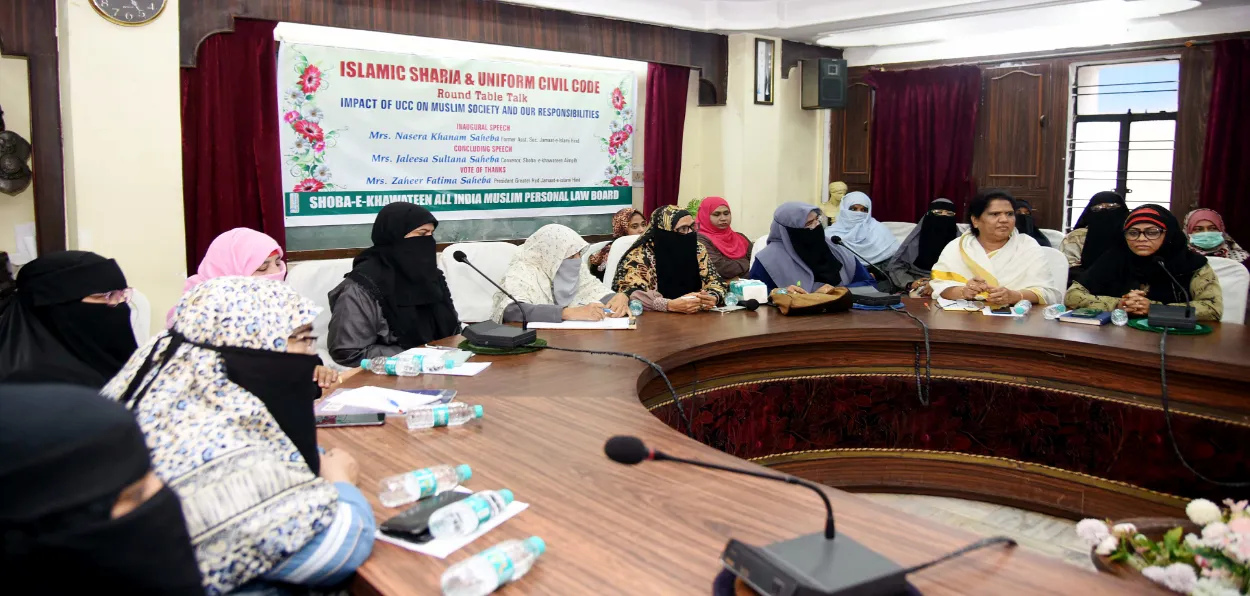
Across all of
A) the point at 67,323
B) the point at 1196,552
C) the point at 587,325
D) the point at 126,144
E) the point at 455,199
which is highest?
the point at 126,144

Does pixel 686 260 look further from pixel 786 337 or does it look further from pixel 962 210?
pixel 962 210

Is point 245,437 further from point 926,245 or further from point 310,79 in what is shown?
point 926,245

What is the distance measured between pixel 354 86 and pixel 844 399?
9.71ft

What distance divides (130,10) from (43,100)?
49 cm

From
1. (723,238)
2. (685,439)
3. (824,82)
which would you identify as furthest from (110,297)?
(824,82)

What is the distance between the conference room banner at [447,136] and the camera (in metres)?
4.29

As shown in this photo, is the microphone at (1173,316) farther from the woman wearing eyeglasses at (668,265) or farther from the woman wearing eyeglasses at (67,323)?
the woman wearing eyeglasses at (67,323)

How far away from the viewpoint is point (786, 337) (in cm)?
297

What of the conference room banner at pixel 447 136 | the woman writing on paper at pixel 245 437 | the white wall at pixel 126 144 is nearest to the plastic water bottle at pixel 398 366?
the woman writing on paper at pixel 245 437

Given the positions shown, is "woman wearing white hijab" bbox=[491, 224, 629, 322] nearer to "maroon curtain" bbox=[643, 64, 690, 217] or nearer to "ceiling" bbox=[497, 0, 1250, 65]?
"ceiling" bbox=[497, 0, 1250, 65]

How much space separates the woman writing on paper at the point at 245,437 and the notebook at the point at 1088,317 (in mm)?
2734

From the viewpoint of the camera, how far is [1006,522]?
2.95m

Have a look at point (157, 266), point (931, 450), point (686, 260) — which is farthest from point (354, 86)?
point (931, 450)

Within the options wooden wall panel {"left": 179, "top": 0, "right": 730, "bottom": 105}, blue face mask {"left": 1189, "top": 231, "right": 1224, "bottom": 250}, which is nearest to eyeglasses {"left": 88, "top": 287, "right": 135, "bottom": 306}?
wooden wall panel {"left": 179, "top": 0, "right": 730, "bottom": 105}
